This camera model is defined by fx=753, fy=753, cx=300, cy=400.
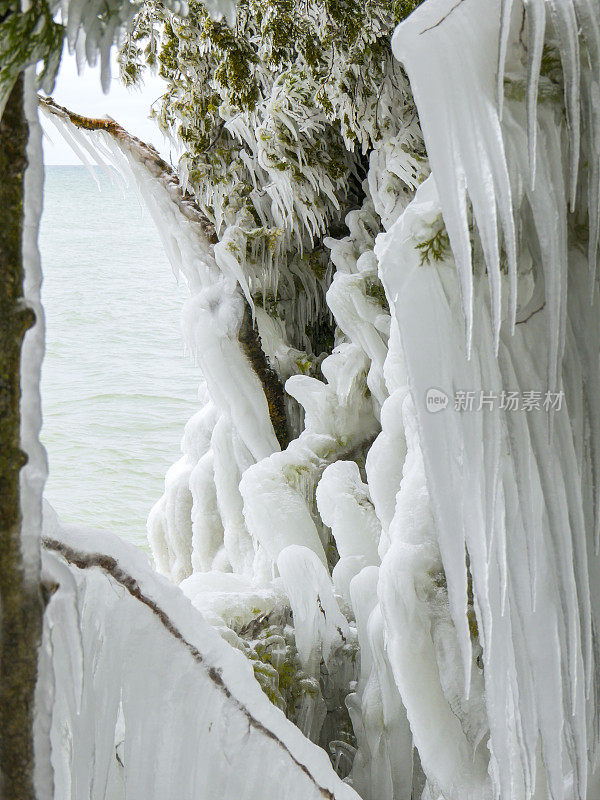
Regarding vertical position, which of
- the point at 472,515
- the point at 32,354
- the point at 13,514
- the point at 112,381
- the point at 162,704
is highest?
the point at 32,354

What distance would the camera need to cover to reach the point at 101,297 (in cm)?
1455

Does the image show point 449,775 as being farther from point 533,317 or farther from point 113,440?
point 113,440

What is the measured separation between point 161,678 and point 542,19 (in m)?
0.87

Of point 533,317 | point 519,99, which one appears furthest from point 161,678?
point 519,99

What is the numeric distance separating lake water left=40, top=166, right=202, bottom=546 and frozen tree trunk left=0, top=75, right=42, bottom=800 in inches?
74.4

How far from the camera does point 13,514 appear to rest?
A: 58 cm

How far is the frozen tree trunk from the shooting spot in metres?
0.51

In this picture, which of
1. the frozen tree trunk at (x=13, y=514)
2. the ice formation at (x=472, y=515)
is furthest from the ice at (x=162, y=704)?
the frozen tree trunk at (x=13, y=514)

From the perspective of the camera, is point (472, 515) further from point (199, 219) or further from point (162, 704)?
point (199, 219)

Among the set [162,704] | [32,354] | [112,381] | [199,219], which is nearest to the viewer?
[32,354]

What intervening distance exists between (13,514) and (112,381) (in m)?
10.6

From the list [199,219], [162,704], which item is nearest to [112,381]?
[199,219]

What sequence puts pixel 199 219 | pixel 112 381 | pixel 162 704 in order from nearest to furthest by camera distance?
1. pixel 162 704
2. pixel 199 219
3. pixel 112 381

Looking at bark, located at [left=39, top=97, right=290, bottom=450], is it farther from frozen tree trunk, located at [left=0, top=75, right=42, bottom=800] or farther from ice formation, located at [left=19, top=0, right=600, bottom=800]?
frozen tree trunk, located at [left=0, top=75, right=42, bottom=800]
